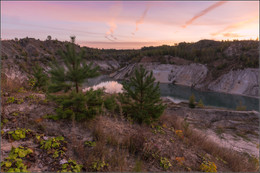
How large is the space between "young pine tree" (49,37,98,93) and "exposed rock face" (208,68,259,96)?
196 feet

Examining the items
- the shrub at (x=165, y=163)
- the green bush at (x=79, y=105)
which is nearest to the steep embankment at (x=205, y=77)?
the green bush at (x=79, y=105)

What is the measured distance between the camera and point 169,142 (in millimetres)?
6312

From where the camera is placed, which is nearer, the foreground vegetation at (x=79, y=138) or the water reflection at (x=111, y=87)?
the foreground vegetation at (x=79, y=138)

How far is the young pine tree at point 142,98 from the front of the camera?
25.3ft

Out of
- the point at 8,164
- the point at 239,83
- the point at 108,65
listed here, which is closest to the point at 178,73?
the point at 239,83

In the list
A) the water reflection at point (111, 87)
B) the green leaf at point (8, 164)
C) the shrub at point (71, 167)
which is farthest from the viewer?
the water reflection at point (111, 87)

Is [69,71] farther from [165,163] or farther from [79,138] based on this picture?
[165,163]

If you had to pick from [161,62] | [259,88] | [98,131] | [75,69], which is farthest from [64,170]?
[161,62]

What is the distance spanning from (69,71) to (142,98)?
13.7ft

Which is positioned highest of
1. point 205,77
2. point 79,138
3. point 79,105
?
point 205,77

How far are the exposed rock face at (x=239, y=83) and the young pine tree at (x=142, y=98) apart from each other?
55.5m

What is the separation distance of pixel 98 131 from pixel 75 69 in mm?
2516

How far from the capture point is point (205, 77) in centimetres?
6319

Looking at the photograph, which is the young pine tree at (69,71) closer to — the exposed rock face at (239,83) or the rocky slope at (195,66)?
the rocky slope at (195,66)
